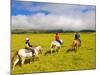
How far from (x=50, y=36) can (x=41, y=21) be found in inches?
8.4

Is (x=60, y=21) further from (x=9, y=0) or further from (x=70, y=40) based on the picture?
(x=9, y=0)

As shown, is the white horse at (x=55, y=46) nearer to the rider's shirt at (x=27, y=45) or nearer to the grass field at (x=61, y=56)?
the grass field at (x=61, y=56)

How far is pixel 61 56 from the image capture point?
2.64m

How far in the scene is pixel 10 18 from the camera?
A: 7.95ft

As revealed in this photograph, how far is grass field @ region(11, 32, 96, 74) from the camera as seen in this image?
2476 millimetres

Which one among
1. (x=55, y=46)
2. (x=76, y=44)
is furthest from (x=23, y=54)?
(x=76, y=44)

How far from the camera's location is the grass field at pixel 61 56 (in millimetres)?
2476

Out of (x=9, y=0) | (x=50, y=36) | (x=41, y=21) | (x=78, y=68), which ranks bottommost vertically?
(x=78, y=68)

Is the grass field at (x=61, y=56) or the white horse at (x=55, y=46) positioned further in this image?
the white horse at (x=55, y=46)

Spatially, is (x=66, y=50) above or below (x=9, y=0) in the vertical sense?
below

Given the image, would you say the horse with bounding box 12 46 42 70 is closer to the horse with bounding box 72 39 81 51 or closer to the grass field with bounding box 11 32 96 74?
the grass field with bounding box 11 32 96 74

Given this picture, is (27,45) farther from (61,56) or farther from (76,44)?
(76,44)

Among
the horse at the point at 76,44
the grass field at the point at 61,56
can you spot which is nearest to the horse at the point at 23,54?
the grass field at the point at 61,56


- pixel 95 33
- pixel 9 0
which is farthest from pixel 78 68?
pixel 9 0
